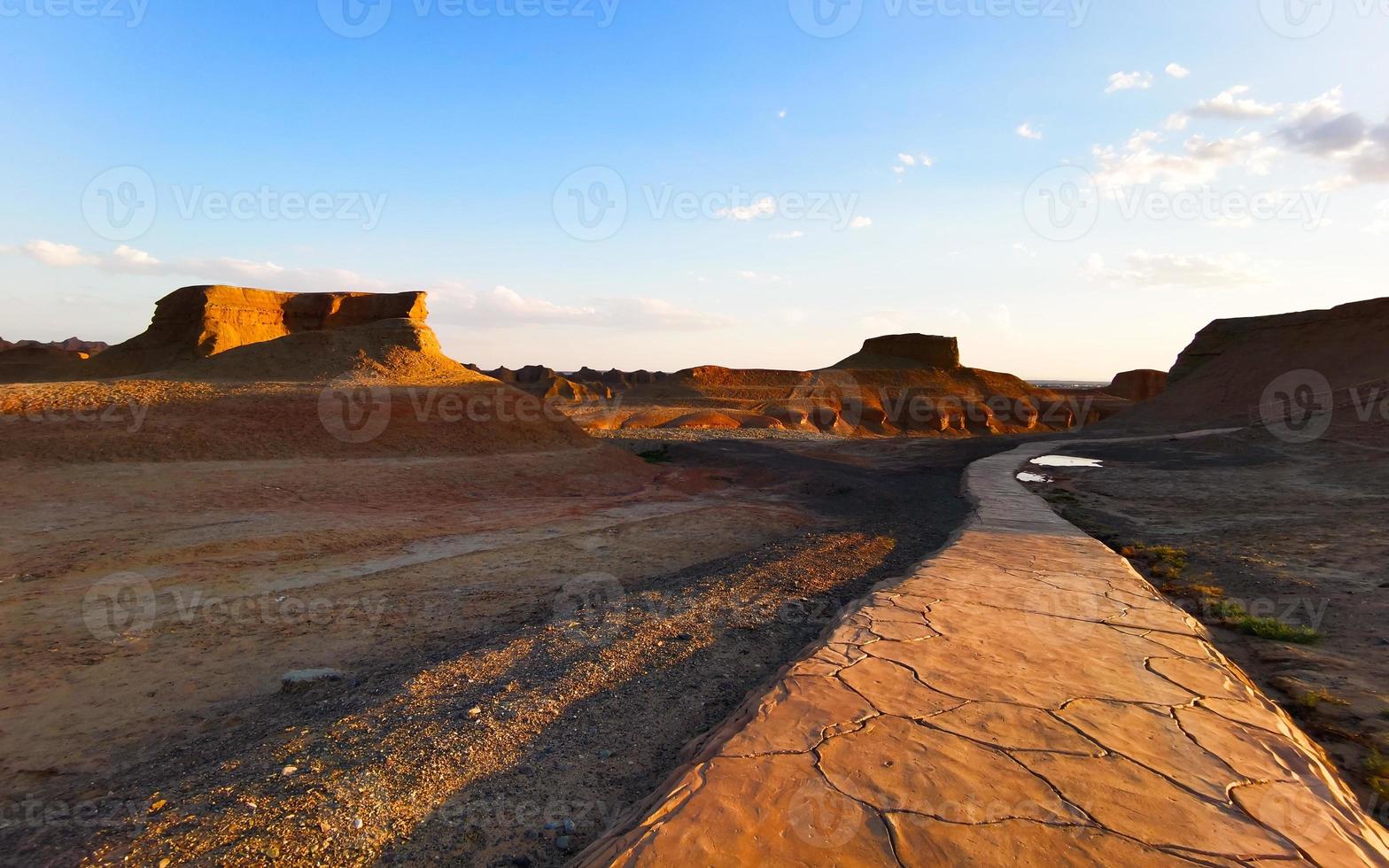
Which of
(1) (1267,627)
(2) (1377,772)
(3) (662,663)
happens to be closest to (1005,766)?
(2) (1377,772)

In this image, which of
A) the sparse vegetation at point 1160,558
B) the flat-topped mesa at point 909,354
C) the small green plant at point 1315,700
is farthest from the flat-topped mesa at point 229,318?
the flat-topped mesa at point 909,354

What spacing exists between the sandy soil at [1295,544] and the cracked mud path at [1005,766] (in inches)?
14.2

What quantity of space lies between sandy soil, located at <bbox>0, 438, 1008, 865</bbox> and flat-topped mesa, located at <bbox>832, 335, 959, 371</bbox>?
57.3 meters

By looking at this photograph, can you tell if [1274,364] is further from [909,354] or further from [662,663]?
[662,663]

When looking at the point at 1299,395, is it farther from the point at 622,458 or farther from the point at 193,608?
the point at 193,608

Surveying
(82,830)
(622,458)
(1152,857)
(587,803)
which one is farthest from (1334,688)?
(622,458)

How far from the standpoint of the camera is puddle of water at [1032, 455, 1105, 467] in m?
16.9

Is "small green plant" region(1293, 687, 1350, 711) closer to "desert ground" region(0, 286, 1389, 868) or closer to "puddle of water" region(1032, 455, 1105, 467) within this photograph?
"desert ground" region(0, 286, 1389, 868)

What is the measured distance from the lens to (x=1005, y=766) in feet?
8.23

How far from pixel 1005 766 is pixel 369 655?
4312 millimetres

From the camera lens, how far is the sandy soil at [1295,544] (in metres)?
3.42

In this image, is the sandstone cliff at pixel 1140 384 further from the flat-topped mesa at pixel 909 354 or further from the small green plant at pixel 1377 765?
the small green plant at pixel 1377 765

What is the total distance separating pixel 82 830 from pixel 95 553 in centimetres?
716

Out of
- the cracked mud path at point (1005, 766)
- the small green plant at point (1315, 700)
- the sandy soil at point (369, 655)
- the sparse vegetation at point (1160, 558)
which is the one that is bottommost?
the sandy soil at point (369, 655)
